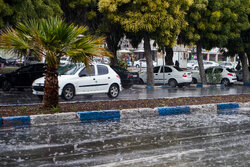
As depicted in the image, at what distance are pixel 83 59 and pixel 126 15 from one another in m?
13.9

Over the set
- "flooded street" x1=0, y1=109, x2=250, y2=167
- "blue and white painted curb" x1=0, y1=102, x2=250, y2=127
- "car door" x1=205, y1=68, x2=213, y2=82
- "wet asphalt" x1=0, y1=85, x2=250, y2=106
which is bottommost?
"flooded street" x1=0, y1=109, x2=250, y2=167

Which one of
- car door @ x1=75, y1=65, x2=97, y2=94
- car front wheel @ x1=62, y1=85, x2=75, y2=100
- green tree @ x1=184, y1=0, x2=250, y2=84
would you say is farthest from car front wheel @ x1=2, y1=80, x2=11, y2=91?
green tree @ x1=184, y1=0, x2=250, y2=84

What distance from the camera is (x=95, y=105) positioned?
1316cm

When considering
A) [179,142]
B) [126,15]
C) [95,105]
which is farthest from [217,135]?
[126,15]

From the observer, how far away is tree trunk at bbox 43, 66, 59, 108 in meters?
11.1

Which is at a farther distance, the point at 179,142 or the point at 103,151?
the point at 179,142

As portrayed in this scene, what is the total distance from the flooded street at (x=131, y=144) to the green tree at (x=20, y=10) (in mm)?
10800

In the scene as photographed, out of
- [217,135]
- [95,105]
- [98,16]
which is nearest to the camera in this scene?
[217,135]

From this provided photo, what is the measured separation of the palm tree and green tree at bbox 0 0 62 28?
8.61m

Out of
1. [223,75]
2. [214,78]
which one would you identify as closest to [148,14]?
[214,78]

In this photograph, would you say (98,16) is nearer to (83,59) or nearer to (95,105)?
(95,105)

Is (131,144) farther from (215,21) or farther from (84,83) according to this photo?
(215,21)

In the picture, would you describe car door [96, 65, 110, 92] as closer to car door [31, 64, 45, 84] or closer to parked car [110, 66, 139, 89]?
car door [31, 64, 45, 84]

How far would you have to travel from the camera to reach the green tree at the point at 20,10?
19125 mm
